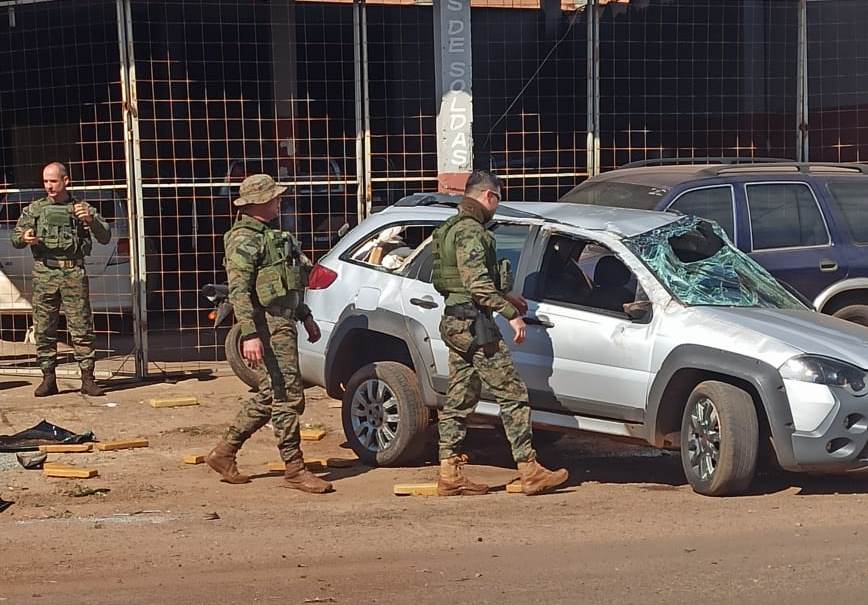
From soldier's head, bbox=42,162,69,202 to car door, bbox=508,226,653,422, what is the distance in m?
4.94

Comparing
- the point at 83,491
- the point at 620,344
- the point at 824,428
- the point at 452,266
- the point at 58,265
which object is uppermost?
the point at 452,266

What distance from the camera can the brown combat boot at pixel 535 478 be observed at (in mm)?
8094

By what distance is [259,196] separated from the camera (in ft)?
Answer: 26.9

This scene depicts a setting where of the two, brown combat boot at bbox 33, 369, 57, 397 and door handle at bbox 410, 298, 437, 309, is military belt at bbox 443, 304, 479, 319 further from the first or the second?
brown combat boot at bbox 33, 369, 57, 397

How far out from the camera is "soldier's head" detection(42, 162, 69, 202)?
1155cm

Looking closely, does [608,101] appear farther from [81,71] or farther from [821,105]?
[81,71]

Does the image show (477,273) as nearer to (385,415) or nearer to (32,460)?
(385,415)

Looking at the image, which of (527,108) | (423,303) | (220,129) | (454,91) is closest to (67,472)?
(423,303)

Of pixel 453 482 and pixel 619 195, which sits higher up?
pixel 619 195

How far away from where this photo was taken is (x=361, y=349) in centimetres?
940

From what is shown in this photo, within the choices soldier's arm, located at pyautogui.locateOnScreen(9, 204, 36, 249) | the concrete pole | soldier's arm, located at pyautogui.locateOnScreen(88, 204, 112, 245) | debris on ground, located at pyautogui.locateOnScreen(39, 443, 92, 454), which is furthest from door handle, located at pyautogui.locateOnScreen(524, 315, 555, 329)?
soldier's arm, located at pyautogui.locateOnScreen(9, 204, 36, 249)

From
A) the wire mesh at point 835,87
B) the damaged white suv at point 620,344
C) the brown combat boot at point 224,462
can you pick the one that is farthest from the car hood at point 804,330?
the wire mesh at point 835,87

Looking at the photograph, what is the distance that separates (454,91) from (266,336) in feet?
16.5

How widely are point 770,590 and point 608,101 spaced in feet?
27.9
